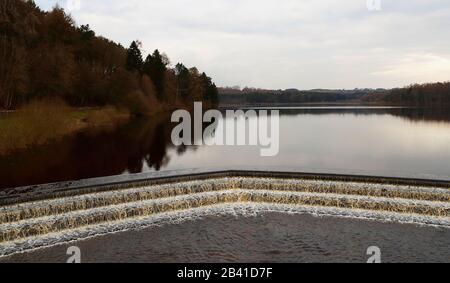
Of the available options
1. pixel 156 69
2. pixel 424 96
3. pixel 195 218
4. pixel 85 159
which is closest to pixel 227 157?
pixel 85 159

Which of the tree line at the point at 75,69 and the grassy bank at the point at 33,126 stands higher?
the tree line at the point at 75,69

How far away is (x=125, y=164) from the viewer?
1043 inches

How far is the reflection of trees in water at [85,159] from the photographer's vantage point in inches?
882

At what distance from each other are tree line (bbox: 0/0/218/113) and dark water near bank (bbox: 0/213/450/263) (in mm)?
31256

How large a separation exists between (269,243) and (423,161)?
16771mm

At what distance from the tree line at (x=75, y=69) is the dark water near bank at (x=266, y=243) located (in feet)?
103

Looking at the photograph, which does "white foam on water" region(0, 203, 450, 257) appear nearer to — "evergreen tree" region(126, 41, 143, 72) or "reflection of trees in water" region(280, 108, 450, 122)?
"reflection of trees in water" region(280, 108, 450, 122)

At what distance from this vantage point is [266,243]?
514 inches

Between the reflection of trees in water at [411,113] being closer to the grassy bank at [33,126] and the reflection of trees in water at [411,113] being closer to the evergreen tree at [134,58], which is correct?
A: the evergreen tree at [134,58]

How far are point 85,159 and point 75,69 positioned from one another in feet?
117

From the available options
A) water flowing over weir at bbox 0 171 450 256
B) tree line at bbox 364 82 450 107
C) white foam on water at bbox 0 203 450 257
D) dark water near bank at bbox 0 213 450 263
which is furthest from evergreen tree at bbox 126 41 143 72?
tree line at bbox 364 82 450 107

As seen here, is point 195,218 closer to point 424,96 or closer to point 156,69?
point 156,69

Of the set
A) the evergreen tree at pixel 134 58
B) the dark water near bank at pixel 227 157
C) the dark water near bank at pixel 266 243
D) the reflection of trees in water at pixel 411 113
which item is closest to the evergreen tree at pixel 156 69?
the evergreen tree at pixel 134 58
